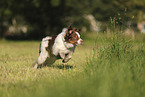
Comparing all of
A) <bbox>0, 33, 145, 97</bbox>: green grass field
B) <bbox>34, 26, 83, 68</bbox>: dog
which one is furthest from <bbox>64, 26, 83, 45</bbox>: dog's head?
<bbox>0, 33, 145, 97</bbox>: green grass field

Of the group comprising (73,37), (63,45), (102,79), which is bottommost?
(102,79)

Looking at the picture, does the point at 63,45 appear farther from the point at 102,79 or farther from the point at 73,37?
the point at 102,79

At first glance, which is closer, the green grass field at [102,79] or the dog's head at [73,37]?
the green grass field at [102,79]

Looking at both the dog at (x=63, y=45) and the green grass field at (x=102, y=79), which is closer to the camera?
the green grass field at (x=102, y=79)

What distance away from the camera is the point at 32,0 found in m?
23.7

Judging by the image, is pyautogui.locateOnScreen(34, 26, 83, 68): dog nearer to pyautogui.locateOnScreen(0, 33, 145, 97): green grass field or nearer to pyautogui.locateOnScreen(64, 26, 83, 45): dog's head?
pyautogui.locateOnScreen(64, 26, 83, 45): dog's head

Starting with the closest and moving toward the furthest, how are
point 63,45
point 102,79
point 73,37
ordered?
point 102,79
point 73,37
point 63,45

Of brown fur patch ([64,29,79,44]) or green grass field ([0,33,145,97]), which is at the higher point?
brown fur patch ([64,29,79,44])

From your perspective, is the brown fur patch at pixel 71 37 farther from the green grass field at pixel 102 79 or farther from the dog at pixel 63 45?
the green grass field at pixel 102 79

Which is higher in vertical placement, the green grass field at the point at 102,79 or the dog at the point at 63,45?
the dog at the point at 63,45

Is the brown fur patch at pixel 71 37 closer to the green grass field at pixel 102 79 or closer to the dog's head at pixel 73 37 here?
the dog's head at pixel 73 37

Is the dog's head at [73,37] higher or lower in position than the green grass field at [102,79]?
higher

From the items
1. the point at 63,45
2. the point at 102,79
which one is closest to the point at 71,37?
the point at 63,45

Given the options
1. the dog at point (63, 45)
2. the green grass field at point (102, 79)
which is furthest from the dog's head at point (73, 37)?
the green grass field at point (102, 79)
